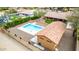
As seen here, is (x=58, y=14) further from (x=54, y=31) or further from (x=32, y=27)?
(x=32, y=27)

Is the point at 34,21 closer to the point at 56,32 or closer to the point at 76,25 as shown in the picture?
the point at 56,32

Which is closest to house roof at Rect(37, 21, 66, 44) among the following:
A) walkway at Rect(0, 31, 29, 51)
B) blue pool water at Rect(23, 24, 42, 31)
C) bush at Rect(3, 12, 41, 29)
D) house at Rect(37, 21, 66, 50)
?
house at Rect(37, 21, 66, 50)

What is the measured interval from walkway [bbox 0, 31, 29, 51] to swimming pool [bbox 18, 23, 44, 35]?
28cm

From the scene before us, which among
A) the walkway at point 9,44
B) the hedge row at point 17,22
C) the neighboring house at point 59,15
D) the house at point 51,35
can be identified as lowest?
the walkway at point 9,44

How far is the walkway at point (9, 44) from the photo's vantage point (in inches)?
103

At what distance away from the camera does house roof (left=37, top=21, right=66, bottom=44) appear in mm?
2500

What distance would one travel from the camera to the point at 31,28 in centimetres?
263

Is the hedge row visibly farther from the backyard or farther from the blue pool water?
the blue pool water

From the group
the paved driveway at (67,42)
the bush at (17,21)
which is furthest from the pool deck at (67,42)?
the bush at (17,21)

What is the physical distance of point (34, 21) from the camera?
8.67 ft

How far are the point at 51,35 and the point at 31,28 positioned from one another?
386mm

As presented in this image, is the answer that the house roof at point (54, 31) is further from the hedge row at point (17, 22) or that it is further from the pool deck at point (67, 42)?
the hedge row at point (17, 22)
